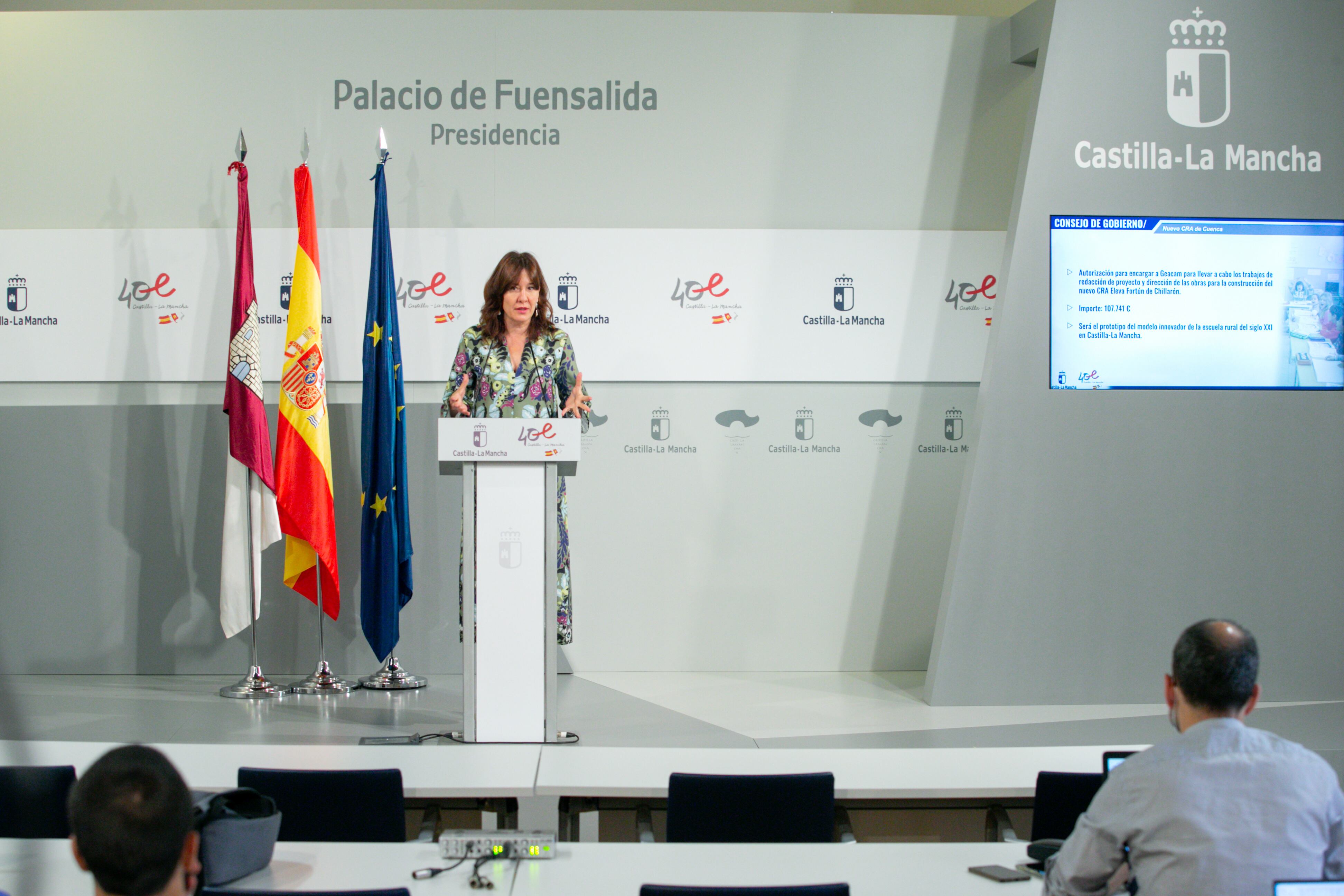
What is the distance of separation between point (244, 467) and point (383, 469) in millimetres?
655

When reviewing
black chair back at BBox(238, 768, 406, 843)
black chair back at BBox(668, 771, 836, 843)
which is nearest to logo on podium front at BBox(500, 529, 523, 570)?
black chair back at BBox(238, 768, 406, 843)

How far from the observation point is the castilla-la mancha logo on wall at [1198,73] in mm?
5125

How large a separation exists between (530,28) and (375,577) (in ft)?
9.68

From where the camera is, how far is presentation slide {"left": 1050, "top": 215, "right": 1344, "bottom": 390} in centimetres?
512

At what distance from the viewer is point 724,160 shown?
5.89m

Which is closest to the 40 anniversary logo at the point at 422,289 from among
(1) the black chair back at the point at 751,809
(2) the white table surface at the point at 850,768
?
(2) the white table surface at the point at 850,768

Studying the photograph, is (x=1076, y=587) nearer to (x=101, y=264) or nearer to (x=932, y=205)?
(x=932, y=205)

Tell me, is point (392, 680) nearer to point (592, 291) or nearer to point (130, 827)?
point (592, 291)

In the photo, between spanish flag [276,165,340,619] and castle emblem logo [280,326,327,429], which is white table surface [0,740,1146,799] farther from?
castle emblem logo [280,326,327,429]

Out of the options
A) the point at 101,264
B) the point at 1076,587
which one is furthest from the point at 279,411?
the point at 1076,587

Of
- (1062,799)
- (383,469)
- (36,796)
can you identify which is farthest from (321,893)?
(383,469)

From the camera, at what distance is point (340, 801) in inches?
104

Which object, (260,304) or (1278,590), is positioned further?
(260,304)

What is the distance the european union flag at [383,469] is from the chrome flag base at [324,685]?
25 centimetres
